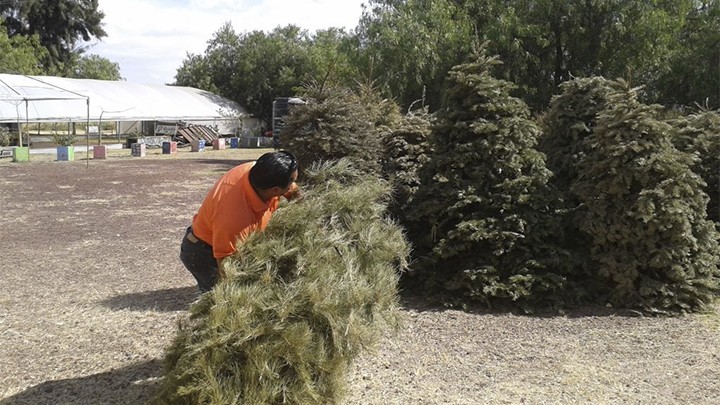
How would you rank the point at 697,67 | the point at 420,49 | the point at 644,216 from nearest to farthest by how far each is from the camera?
the point at 644,216 < the point at 697,67 < the point at 420,49

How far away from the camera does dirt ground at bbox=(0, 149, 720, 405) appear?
423 cm

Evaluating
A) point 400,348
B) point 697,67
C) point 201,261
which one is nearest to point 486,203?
point 400,348

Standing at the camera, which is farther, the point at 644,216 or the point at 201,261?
the point at 644,216

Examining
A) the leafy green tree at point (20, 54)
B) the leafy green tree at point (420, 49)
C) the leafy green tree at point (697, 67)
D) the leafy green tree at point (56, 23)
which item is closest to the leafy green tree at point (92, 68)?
the leafy green tree at point (56, 23)

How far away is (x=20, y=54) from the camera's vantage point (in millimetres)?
43344

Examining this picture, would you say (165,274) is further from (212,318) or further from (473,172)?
(212,318)

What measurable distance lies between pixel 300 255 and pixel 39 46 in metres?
53.4

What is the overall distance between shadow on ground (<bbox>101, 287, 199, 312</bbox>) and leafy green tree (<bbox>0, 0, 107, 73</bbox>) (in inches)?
1990

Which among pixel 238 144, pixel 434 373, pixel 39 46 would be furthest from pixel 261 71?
pixel 434 373

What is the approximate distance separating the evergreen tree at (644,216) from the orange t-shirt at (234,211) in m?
3.83

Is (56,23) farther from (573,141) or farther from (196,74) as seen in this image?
(573,141)

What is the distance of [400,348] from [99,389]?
2169 mm

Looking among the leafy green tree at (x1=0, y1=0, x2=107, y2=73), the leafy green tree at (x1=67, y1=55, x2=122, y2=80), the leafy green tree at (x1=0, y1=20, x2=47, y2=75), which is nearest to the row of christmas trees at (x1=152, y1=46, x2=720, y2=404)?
the leafy green tree at (x1=0, y1=20, x2=47, y2=75)

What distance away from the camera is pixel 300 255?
363 cm
